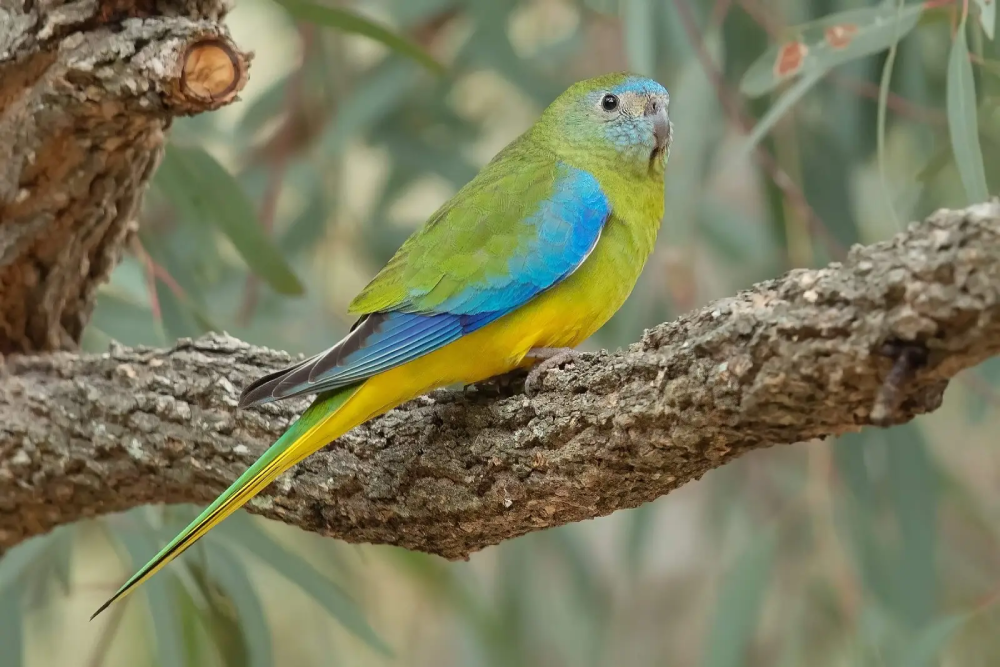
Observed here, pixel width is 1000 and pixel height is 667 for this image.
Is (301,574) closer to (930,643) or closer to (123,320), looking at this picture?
(123,320)

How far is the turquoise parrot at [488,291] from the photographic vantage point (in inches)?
63.6

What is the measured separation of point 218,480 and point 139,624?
2.23 metres

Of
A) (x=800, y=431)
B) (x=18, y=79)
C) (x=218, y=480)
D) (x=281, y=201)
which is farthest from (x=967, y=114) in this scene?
(x=281, y=201)

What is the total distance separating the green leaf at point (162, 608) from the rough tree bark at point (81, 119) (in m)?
0.58

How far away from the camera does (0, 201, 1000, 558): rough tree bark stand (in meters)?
1.03

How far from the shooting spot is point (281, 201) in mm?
4289

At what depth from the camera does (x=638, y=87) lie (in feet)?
7.67

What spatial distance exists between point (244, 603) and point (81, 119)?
1192mm

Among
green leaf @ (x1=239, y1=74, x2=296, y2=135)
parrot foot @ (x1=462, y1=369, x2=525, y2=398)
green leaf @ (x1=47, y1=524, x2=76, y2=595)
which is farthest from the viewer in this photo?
green leaf @ (x1=239, y1=74, x2=296, y2=135)

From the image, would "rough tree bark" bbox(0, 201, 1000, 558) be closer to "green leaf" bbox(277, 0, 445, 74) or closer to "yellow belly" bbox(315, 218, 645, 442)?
"yellow belly" bbox(315, 218, 645, 442)

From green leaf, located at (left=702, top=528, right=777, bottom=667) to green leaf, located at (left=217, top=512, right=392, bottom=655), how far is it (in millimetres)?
874

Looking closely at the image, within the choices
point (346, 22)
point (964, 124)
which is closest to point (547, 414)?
point (964, 124)

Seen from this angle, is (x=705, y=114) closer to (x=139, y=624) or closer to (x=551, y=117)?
(x=551, y=117)

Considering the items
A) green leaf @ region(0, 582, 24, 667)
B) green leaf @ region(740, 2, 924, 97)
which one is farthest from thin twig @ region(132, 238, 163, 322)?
green leaf @ region(740, 2, 924, 97)
